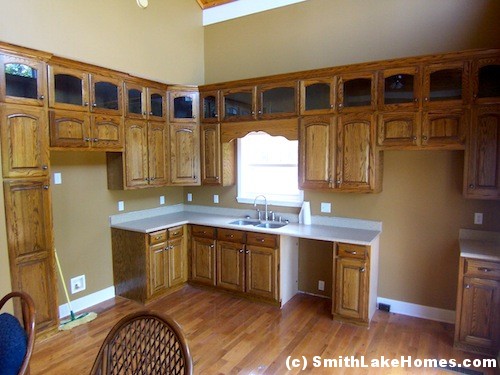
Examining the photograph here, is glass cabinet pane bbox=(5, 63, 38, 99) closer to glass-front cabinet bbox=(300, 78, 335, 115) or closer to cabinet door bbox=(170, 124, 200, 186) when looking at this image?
cabinet door bbox=(170, 124, 200, 186)

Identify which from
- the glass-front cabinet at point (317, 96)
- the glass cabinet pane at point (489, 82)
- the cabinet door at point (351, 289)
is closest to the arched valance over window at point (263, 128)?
the glass-front cabinet at point (317, 96)

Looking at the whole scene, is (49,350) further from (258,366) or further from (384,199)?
(384,199)

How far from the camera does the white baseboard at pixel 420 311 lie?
3418 mm

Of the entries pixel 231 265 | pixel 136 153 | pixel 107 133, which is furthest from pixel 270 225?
pixel 107 133

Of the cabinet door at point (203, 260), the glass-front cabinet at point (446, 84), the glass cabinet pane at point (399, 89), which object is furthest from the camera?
the cabinet door at point (203, 260)

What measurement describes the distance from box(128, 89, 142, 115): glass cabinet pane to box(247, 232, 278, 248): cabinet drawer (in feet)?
6.16

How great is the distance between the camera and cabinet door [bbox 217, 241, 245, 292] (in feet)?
13.0

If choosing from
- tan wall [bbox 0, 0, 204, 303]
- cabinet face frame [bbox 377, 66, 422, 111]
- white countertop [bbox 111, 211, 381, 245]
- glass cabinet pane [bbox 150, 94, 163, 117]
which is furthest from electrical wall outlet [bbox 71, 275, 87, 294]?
cabinet face frame [bbox 377, 66, 422, 111]

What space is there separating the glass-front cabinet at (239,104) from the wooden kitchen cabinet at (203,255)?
138cm

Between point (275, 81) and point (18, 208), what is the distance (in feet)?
9.00

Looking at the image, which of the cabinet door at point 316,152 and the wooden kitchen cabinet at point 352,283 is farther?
the cabinet door at point 316,152

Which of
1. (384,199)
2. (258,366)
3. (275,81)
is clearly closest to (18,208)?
(258,366)

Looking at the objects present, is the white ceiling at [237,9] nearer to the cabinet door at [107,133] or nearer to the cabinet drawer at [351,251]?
the cabinet door at [107,133]

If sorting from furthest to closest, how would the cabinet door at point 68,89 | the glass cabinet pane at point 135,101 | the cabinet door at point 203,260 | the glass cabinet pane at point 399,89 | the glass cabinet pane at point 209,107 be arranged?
the glass cabinet pane at point 209,107
the cabinet door at point 203,260
the glass cabinet pane at point 135,101
the glass cabinet pane at point 399,89
the cabinet door at point 68,89
